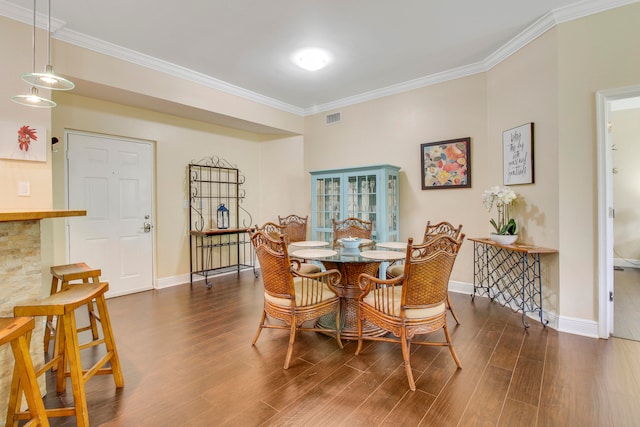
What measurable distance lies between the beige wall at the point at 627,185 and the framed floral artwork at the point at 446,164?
→ 343 cm

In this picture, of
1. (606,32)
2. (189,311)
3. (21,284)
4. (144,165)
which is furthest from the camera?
(144,165)

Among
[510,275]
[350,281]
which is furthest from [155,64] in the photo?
[510,275]

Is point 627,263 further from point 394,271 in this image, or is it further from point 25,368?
point 25,368

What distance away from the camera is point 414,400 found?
6.09ft

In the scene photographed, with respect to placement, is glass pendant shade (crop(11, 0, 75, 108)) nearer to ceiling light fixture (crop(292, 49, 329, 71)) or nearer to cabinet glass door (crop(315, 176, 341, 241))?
ceiling light fixture (crop(292, 49, 329, 71))

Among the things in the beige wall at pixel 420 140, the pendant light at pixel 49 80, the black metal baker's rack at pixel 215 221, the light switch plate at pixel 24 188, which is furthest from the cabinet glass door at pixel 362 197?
the light switch plate at pixel 24 188

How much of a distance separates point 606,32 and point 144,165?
529 cm

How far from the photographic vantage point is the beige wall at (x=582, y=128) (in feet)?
8.44

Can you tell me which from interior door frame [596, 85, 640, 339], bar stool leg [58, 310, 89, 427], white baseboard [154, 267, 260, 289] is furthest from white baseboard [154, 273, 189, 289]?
interior door frame [596, 85, 640, 339]

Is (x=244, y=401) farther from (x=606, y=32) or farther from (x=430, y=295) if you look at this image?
(x=606, y=32)

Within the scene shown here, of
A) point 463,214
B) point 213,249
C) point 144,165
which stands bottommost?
point 213,249

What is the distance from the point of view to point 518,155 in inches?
130

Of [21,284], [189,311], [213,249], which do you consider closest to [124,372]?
[21,284]

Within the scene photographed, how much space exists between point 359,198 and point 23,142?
362cm
